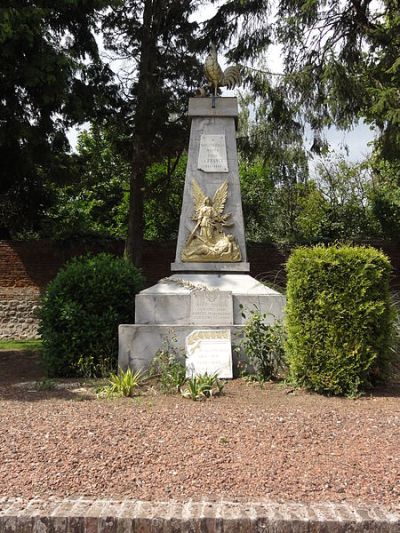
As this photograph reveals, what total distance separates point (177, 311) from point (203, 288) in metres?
0.53

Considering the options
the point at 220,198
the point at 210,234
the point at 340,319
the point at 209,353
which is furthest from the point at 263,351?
the point at 220,198

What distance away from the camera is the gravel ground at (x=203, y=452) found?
3123 millimetres

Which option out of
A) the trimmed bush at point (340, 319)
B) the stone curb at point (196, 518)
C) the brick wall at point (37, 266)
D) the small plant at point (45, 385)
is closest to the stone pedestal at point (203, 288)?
the small plant at point (45, 385)

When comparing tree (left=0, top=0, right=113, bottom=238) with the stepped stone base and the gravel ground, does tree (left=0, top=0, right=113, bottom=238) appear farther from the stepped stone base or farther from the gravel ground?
the gravel ground

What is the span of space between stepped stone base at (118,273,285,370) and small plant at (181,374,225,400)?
1.22 metres

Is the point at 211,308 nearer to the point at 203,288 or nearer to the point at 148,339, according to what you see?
the point at 203,288

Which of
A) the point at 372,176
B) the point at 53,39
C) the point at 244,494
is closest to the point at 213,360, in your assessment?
the point at 244,494

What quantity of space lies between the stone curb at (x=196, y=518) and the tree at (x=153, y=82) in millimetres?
11414

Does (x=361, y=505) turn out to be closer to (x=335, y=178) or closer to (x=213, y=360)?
(x=213, y=360)

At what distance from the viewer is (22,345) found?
13.6 metres

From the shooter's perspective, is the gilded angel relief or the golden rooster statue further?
the golden rooster statue

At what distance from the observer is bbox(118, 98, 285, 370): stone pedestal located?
25.8 feet

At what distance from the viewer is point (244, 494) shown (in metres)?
3.06

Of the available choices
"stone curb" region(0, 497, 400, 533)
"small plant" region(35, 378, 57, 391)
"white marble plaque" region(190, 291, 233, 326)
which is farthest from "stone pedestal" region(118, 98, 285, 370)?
"stone curb" region(0, 497, 400, 533)
